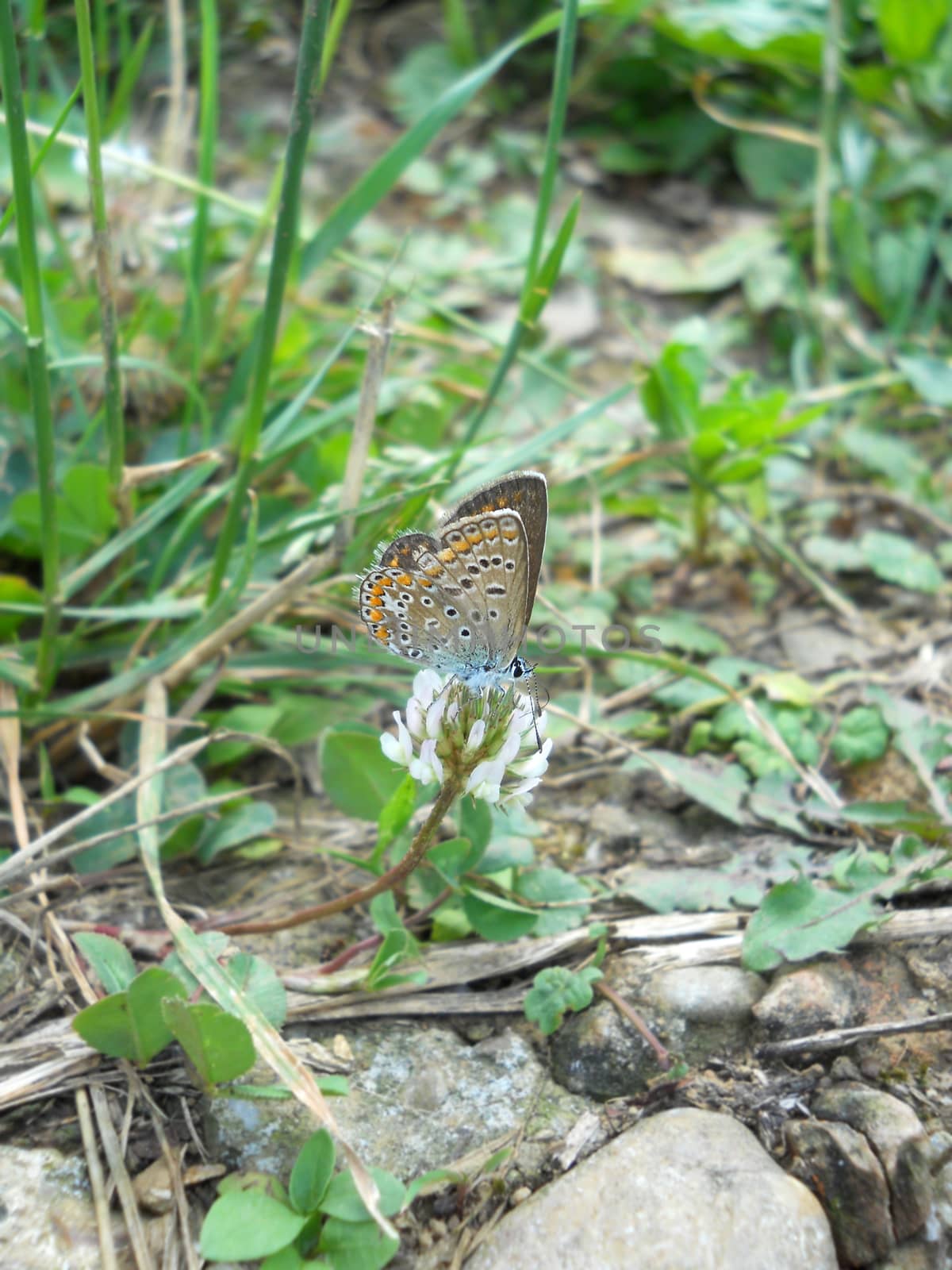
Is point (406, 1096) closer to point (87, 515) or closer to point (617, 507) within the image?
point (87, 515)

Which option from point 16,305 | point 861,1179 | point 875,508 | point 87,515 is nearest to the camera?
point 861,1179

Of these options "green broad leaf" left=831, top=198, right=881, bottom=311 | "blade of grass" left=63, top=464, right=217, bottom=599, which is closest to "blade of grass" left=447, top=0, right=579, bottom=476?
"blade of grass" left=63, top=464, right=217, bottom=599

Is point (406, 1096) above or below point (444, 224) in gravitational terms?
below

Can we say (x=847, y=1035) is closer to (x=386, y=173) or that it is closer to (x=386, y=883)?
(x=386, y=883)

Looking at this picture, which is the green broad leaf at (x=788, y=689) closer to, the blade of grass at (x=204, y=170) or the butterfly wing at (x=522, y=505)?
the butterfly wing at (x=522, y=505)

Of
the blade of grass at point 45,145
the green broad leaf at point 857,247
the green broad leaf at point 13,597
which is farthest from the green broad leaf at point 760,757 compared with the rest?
the green broad leaf at point 857,247

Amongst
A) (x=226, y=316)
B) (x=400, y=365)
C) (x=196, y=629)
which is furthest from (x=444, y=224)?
(x=196, y=629)

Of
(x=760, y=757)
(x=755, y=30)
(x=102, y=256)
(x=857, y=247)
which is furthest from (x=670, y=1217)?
(x=755, y=30)
